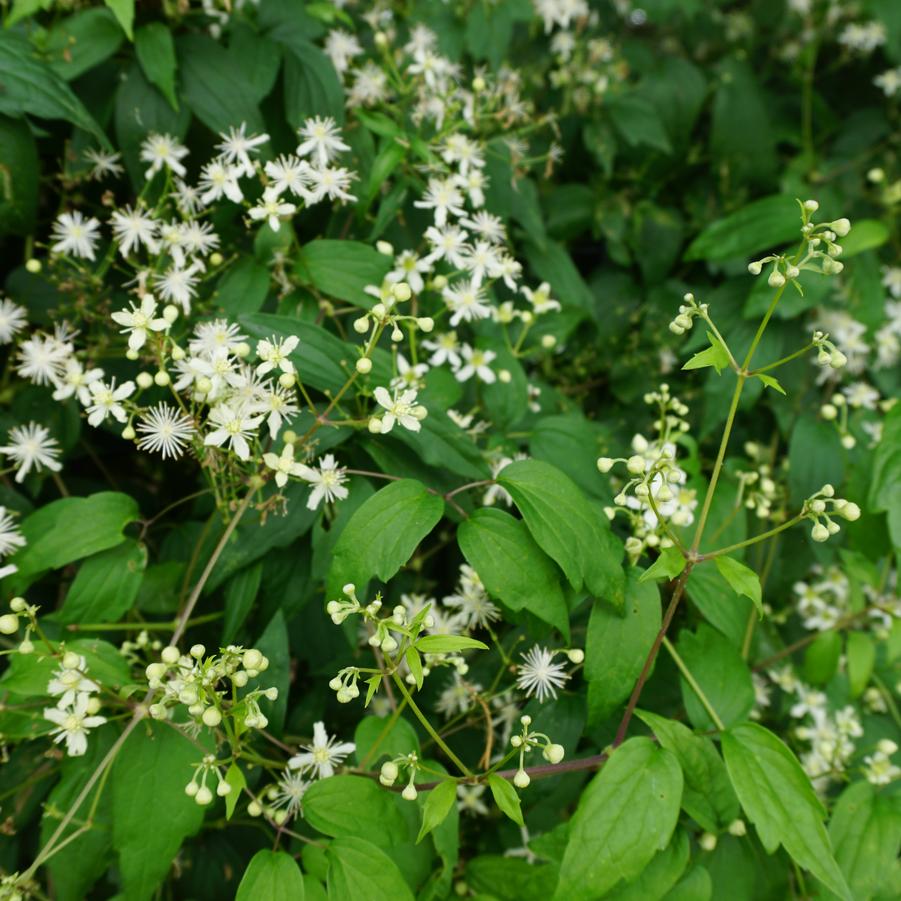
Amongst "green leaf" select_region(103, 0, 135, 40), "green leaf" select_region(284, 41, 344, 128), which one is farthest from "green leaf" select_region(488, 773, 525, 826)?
"green leaf" select_region(103, 0, 135, 40)

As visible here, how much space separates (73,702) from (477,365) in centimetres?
107

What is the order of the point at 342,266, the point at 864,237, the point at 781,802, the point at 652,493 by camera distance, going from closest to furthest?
the point at 781,802 < the point at 652,493 < the point at 342,266 < the point at 864,237

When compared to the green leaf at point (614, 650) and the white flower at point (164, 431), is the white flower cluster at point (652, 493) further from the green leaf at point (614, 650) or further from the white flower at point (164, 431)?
the white flower at point (164, 431)

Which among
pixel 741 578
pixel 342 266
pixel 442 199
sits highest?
pixel 442 199

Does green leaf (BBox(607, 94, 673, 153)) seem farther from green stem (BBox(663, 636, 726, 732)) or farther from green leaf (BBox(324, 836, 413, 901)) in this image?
green leaf (BBox(324, 836, 413, 901))

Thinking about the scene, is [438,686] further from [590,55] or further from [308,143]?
[590,55]

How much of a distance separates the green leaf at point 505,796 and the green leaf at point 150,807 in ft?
1.63

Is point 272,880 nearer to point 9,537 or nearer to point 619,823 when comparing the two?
point 619,823

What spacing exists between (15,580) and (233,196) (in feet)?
2.84

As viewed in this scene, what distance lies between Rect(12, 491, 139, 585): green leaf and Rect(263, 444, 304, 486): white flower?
40 centimetres

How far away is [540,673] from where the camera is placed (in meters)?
1.55

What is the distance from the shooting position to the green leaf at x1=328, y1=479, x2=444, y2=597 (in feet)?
4.38

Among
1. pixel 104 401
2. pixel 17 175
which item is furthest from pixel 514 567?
pixel 17 175

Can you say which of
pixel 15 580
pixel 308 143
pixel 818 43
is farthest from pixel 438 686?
pixel 818 43
